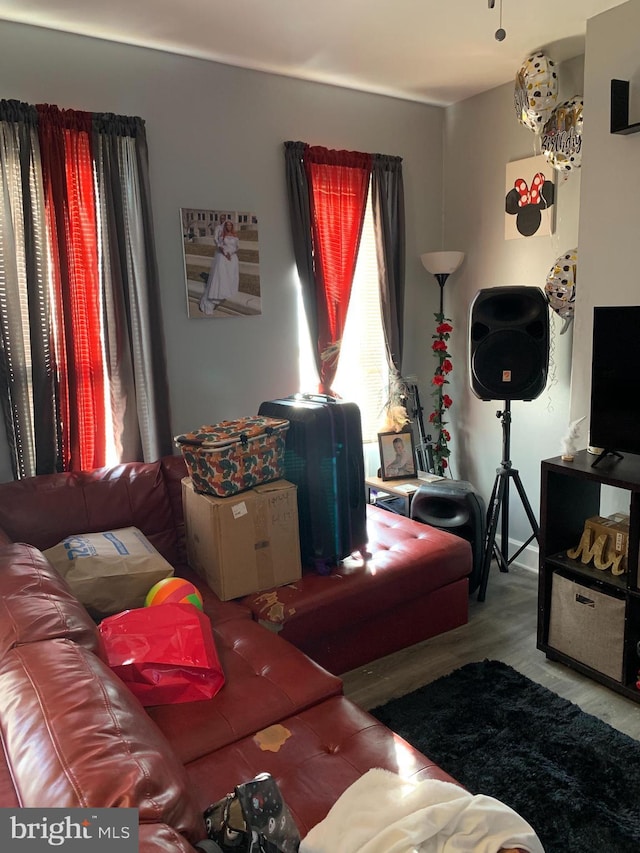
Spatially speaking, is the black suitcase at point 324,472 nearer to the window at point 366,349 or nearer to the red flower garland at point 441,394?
the window at point 366,349

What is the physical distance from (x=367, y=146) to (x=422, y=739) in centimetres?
302

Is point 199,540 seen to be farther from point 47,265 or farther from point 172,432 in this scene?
point 47,265

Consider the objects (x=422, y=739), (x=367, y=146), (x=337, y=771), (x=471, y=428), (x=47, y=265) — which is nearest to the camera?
(x=337, y=771)

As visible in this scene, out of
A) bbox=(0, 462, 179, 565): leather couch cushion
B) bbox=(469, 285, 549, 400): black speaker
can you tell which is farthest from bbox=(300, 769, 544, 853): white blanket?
bbox=(469, 285, 549, 400): black speaker

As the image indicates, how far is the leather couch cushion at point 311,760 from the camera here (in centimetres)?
142

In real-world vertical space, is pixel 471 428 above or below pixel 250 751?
above

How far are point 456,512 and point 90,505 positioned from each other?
1.74 metres

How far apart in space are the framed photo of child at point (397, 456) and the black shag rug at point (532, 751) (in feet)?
4.24

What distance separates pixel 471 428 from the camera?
3.88 metres

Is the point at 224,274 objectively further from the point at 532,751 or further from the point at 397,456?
the point at 532,751

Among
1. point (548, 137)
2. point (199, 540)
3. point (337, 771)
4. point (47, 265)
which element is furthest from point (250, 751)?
point (548, 137)

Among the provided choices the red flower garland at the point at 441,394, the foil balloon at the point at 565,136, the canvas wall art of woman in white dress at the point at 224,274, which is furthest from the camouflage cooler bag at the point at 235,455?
the foil balloon at the point at 565,136

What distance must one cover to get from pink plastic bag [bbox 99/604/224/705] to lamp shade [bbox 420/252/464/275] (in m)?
2.60

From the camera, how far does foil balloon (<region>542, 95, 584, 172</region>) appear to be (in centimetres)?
282
